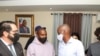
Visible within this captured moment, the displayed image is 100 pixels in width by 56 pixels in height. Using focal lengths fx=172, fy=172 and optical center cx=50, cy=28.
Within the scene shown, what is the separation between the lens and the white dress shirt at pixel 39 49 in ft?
8.95

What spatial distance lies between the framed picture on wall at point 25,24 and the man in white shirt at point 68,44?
374cm

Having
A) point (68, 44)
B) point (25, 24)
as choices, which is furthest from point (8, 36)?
Result: point (25, 24)

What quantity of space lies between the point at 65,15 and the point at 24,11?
144 cm

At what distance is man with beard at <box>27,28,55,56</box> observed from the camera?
273 cm

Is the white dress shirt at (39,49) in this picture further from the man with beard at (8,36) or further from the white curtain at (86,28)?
the white curtain at (86,28)

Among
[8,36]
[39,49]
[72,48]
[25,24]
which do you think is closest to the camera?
[8,36]

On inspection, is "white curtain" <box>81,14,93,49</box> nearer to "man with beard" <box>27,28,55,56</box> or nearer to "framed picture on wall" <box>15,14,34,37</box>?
"framed picture on wall" <box>15,14,34,37</box>

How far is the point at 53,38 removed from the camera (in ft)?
19.0

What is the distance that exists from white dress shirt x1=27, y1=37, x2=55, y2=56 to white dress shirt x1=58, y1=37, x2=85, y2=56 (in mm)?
517

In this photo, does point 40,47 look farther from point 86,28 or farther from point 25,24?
point 25,24

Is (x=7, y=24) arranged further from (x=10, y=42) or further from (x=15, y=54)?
(x=15, y=54)

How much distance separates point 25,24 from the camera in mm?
6055

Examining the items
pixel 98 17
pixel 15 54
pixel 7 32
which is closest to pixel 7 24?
pixel 7 32

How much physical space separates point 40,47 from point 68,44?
654 millimetres
